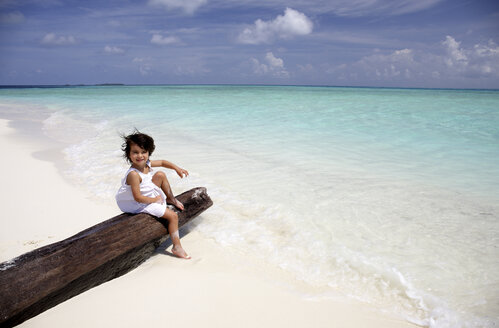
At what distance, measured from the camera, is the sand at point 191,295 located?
2.39 metres

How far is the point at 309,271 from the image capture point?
313cm

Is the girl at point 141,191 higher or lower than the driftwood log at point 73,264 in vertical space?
higher

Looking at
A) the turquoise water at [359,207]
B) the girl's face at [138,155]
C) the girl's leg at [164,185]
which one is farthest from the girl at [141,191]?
the turquoise water at [359,207]

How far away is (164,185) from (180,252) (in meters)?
0.74

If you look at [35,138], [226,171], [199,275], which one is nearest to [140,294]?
[199,275]

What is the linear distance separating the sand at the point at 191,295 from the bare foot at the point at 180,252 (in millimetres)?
57

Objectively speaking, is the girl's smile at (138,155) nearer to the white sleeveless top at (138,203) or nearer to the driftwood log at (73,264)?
the white sleeveless top at (138,203)

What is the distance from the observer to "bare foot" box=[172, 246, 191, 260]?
3271mm

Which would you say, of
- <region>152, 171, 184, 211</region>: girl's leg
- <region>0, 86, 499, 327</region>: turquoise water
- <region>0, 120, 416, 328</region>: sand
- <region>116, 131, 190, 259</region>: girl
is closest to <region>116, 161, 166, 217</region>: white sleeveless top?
<region>116, 131, 190, 259</region>: girl

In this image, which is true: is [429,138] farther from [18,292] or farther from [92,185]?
[18,292]

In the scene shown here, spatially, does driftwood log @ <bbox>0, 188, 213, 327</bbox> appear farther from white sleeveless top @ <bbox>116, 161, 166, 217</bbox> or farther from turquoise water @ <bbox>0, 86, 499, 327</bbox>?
turquoise water @ <bbox>0, 86, 499, 327</bbox>

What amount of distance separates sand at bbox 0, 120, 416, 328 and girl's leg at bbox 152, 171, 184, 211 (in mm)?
432

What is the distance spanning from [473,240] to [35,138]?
34.6ft

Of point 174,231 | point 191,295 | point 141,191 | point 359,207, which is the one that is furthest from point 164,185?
point 359,207
